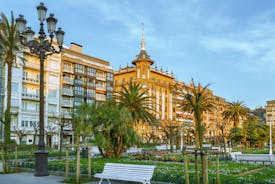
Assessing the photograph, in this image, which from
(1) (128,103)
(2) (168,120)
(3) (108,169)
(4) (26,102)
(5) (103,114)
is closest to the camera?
Result: (3) (108,169)

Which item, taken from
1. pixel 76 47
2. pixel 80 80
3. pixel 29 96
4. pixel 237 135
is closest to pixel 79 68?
pixel 80 80

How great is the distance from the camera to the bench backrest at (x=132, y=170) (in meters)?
12.5

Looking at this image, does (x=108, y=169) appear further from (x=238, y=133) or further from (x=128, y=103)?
(x=238, y=133)

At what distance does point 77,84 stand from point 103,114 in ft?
157

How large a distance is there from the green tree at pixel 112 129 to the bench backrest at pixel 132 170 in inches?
479

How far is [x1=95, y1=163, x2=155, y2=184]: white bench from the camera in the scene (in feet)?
40.8

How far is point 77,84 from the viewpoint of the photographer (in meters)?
73.9

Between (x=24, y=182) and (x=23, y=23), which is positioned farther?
(x=23, y=23)

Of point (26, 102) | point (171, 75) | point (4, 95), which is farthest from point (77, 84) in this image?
point (171, 75)

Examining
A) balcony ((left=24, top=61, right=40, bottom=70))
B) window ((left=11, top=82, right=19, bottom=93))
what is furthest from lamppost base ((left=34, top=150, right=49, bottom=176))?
balcony ((left=24, top=61, right=40, bottom=70))

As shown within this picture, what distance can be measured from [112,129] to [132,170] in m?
15.6

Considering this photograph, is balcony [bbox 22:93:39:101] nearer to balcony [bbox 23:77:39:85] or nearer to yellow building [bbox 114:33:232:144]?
balcony [bbox 23:77:39:85]

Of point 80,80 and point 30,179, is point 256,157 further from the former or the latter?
point 80,80

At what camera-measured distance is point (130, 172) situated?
13109 mm
